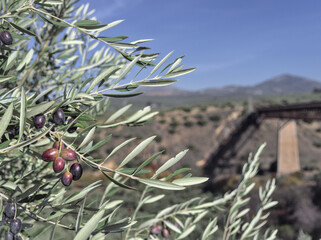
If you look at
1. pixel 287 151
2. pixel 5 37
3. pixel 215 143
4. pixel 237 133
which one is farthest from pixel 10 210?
pixel 215 143

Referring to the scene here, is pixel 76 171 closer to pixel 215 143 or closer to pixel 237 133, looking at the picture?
pixel 237 133

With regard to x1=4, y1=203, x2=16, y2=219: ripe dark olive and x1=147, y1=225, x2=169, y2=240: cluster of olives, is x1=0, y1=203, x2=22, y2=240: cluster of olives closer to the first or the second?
x1=4, y1=203, x2=16, y2=219: ripe dark olive

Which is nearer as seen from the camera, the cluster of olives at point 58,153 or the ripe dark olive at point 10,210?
the cluster of olives at point 58,153

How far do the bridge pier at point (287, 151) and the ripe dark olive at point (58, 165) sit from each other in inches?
1184

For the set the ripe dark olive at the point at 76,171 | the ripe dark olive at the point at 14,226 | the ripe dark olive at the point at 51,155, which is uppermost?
the ripe dark olive at the point at 51,155

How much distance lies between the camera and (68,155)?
54.6 inches

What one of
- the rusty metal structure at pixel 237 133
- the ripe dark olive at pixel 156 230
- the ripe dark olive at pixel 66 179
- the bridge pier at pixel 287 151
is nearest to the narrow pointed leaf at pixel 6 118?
the ripe dark olive at pixel 66 179

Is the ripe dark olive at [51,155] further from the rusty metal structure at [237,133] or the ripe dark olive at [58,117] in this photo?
the rusty metal structure at [237,133]

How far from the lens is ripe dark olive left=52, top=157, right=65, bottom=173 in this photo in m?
1.36

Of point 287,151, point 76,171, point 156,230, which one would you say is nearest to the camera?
point 76,171

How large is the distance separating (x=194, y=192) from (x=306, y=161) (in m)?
14.8

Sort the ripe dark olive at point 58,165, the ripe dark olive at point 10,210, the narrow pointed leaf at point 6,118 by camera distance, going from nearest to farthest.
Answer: the narrow pointed leaf at point 6,118 → the ripe dark olive at point 58,165 → the ripe dark olive at point 10,210

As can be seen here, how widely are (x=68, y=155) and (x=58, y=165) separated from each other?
0.06 meters

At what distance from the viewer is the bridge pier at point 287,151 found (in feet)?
97.7
